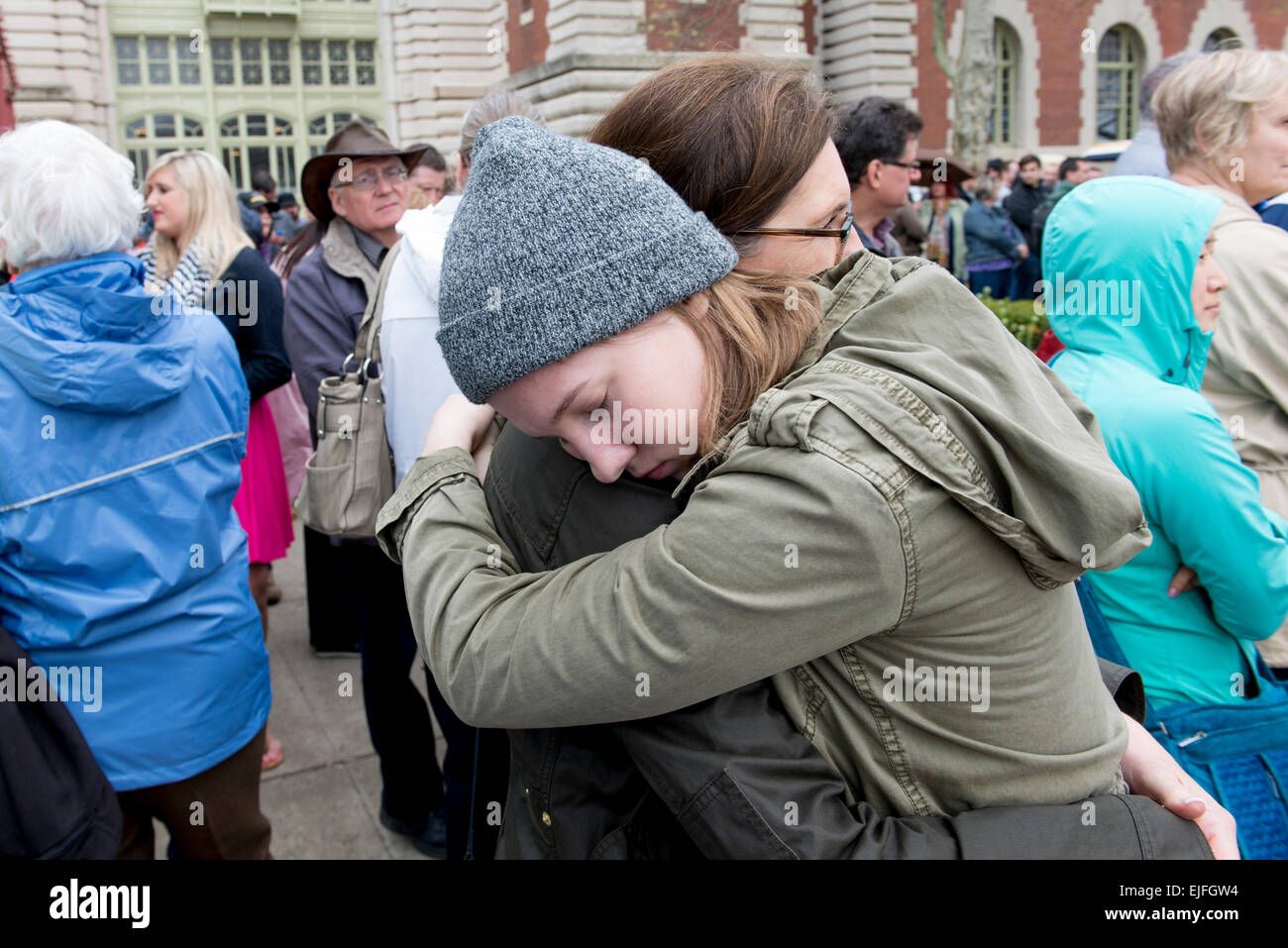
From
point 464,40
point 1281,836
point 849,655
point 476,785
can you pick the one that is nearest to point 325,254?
point 476,785

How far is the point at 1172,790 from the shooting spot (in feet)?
4.57

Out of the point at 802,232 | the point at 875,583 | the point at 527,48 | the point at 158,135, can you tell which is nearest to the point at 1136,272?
the point at 802,232

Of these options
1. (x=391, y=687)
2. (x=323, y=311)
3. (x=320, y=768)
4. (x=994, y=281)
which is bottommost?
(x=320, y=768)

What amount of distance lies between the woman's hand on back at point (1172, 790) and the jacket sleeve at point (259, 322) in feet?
10.9

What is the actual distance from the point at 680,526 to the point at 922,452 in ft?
0.88

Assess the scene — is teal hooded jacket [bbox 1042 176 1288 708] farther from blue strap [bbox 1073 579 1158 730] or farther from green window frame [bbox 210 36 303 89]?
green window frame [bbox 210 36 303 89]

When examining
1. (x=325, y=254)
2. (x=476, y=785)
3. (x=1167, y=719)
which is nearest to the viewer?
(x=476, y=785)

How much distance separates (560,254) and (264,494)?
3442 millimetres

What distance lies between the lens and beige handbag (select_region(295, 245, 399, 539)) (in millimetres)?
3016

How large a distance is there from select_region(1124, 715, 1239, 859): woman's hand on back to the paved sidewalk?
2404 millimetres

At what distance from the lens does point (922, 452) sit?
1.05m

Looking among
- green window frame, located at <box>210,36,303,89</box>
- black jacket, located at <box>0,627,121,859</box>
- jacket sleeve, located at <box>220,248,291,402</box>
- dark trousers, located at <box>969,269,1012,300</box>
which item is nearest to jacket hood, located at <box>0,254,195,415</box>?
black jacket, located at <box>0,627,121,859</box>

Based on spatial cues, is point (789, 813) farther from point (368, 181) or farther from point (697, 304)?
point (368, 181)

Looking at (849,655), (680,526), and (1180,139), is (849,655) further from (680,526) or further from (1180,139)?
(1180,139)
